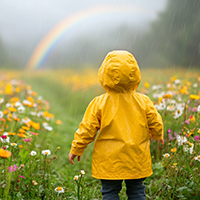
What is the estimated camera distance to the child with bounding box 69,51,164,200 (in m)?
1.43

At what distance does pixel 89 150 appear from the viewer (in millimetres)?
3238

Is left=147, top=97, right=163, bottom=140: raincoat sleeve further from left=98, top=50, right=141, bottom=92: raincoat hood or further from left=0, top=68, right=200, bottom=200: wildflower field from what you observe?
left=0, top=68, right=200, bottom=200: wildflower field

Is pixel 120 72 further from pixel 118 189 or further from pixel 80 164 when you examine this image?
pixel 80 164

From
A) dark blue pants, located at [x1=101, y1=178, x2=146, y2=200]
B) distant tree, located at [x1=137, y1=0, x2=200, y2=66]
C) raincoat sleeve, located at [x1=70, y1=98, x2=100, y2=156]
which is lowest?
dark blue pants, located at [x1=101, y1=178, x2=146, y2=200]

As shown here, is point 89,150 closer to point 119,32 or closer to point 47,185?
point 47,185

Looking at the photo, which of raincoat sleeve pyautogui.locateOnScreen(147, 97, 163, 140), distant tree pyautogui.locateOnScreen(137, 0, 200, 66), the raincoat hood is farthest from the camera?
distant tree pyautogui.locateOnScreen(137, 0, 200, 66)

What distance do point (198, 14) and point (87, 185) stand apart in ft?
31.9

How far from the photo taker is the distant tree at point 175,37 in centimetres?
964

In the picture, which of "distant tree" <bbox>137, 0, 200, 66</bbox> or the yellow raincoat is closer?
the yellow raincoat

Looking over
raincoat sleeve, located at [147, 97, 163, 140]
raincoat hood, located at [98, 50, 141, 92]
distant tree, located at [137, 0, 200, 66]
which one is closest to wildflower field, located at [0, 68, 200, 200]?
raincoat sleeve, located at [147, 97, 163, 140]

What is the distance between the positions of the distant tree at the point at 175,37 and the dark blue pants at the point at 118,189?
27.9ft

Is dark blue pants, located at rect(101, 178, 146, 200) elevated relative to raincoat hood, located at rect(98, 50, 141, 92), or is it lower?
lower

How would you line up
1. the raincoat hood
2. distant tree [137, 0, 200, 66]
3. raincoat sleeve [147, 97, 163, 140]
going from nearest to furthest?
the raincoat hood → raincoat sleeve [147, 97, 163, 140] → distant tree [137, 0, 200, 66]

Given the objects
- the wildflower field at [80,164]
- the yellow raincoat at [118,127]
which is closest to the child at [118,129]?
the yellow raincoat at [118,127]
